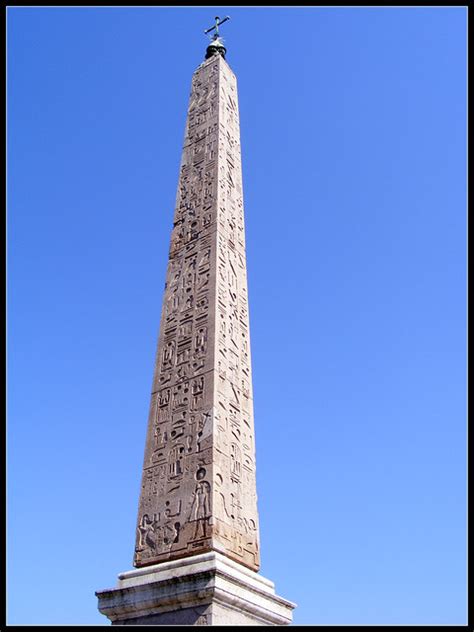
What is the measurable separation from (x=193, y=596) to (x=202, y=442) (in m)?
1.26

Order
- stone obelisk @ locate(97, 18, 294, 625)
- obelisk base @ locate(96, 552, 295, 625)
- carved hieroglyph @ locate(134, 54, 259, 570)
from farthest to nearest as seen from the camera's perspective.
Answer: carved hieroglyph @ locate(134, 54, 259, 570) → stone obelisk @ locate(97, 18, 294, 625) → obelisk base @ locate(96, 552, 295, 625)

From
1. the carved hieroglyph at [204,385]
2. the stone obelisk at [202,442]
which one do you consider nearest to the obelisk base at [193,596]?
the stone obelisk at [202,442]

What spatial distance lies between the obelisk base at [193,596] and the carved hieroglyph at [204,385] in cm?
20

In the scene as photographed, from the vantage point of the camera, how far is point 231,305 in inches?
271

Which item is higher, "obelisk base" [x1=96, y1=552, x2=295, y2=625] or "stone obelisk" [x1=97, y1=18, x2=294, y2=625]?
"stone obelisk" [x1=97, y1=18, x2=294, y2=625]

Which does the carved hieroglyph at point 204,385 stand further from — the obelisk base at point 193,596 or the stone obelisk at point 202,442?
the obelisk base at point 193,596

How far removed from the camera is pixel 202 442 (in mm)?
5633

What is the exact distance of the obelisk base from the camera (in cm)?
471

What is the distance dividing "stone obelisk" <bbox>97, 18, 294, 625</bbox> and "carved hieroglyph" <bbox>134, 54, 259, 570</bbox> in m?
0.01

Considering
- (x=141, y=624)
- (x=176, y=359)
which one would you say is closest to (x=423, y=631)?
(x=141, y=624)

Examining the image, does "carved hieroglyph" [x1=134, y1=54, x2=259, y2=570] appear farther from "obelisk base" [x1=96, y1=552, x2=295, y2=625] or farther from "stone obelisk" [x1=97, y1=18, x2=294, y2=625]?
"obelisk base" [x1=96, y1=552, x2=295, y2=625]

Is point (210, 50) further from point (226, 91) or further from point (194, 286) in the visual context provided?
point (194, 286)

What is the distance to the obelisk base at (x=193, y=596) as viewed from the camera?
4.71 meters

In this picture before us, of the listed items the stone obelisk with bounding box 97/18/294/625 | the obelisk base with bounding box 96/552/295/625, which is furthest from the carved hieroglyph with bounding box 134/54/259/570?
the obelisk base with bounding box 96/552/295/625
